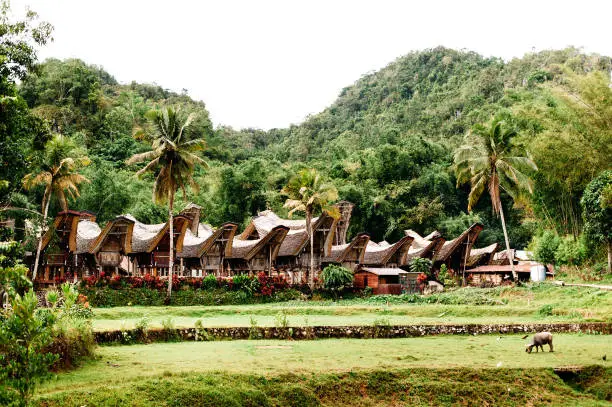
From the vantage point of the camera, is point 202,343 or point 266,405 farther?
point 202,343

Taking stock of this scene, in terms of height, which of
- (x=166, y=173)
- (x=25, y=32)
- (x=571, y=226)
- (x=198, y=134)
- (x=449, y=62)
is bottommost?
(x=571, y=226)

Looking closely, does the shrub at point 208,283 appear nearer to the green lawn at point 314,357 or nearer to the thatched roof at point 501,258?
the green lawn at point 314,357

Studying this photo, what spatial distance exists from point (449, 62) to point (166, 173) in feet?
237

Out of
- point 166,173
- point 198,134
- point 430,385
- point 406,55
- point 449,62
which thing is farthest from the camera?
point 406,55

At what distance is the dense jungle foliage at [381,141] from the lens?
1221 inches

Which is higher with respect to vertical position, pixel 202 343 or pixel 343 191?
pixel 343 191

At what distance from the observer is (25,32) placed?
672 inches

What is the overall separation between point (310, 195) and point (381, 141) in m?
32.5

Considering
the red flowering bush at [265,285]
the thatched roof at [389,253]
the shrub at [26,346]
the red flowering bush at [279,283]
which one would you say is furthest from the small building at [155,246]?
the shrub at [26,346]

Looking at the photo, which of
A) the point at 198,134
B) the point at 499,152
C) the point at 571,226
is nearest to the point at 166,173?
the point at 499,152

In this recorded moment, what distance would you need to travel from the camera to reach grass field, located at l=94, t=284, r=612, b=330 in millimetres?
22547

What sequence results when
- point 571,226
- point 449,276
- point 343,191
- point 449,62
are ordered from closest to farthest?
point 571,226, point 449,276, point 343,191, point 449,62

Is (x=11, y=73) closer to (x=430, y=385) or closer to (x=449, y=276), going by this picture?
(x=430, y=385)

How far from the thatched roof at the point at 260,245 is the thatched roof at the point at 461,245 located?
1139cm
